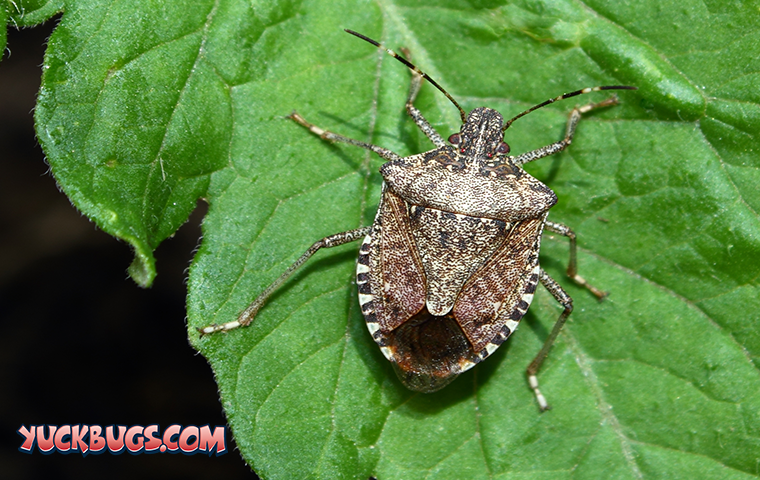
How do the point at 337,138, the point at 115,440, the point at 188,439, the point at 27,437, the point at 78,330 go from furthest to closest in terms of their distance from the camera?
the point at 78,330, the point at 27,437, the point at 115,440, the point at 188,439, the point at 337,138

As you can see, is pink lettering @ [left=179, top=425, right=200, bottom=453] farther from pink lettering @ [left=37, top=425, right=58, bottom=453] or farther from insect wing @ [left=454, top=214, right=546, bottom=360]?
insect wing @ [left=454, top=214, right=546, bottom=360]

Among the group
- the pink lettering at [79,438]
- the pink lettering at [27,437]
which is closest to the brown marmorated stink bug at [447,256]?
the pink lettering at [79,438]

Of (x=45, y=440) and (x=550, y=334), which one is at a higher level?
(x=550, y=334)

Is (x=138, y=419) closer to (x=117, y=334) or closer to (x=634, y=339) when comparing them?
(x=117, y=334)

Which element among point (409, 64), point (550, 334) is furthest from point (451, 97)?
point (550, 334)

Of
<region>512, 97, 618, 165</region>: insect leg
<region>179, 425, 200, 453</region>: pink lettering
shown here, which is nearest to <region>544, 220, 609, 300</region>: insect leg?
<region>512, 97, 618, 165</region>: insect leg

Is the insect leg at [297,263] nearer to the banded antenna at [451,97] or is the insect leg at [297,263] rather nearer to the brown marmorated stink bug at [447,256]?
the brown marmorated stink bug at [447,256]

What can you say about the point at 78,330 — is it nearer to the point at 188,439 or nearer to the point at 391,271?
the point at 188,439
